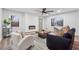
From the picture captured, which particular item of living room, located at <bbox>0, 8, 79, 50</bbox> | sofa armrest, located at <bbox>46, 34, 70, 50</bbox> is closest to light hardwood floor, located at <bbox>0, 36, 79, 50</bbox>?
living room, located at <bbox>0, 8, 79, 50</bbox>

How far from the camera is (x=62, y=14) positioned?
1.95 m

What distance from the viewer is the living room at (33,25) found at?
1.88 metres

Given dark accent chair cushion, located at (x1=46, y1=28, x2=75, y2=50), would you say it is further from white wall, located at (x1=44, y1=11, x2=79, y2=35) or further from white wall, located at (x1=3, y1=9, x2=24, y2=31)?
white wall, located at (x1=3, y1=9, x2=24, y2=31)

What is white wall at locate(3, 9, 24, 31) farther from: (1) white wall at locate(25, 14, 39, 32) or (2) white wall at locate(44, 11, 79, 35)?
(2) white wall at locate(44, 11, 79, 35)

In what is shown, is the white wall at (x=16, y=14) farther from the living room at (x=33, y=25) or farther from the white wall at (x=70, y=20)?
the white wall at (x=70, y=20)

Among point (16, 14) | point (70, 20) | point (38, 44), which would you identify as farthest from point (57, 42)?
point (16, 14)

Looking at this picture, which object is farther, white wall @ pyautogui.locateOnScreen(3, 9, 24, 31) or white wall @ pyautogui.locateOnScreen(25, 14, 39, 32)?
white wall @ pyautogui.locateOnScreen(25, 14, 39, 32)

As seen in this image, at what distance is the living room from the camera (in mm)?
1875

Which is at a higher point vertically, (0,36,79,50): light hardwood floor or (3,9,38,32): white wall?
(3,9,38,32): white wall

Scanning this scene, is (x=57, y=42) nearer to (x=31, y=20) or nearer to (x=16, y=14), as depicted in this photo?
(x=31, y=20)

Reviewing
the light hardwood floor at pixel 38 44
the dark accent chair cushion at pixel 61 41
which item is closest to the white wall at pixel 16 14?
the light hardwood floor at pixel 38 44

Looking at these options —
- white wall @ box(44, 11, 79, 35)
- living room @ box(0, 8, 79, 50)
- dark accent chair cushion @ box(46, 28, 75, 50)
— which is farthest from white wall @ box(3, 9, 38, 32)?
dark accent chair cushion @ box(46, 28, 75, 50)

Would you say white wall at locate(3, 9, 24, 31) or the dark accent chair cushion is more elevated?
white wall at locate(3, 9, 24, 31)
